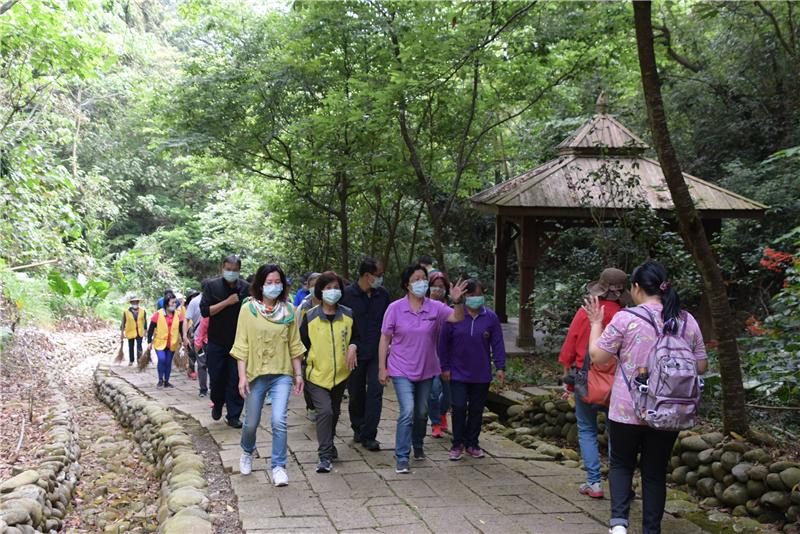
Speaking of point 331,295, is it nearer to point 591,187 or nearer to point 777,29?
point 591,187

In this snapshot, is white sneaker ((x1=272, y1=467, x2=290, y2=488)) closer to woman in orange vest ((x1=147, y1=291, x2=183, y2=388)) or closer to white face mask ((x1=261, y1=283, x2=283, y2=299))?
white face mask ((x1=261, y1=283, x2=283, y2=299))

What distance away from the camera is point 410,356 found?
5.82 m

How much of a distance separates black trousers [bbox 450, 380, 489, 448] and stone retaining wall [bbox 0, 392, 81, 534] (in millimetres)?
3376

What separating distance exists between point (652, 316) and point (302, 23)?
9.38 meters

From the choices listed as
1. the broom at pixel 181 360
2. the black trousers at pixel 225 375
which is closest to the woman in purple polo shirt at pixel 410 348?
the black trousers at pixel 225 375

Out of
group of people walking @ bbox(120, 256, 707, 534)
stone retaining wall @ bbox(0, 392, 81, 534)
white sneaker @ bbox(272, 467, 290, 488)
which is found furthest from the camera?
white sneaker @ bbox(272, 467, 290, 488)

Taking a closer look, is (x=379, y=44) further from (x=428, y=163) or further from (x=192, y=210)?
(x=192, y=210)

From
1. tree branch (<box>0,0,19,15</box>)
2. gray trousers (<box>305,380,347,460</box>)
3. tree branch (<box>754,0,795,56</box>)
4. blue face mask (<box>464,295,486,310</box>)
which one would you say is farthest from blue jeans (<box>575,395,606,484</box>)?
tree branch (<box>754,0,795,56</box>)

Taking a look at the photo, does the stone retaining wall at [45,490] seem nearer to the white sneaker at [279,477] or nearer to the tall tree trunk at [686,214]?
the white sneaker at [279,477]

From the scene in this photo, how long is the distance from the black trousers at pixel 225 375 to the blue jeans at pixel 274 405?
6.33ft

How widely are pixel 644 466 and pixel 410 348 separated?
7.45 feet

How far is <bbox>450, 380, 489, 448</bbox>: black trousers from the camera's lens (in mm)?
6145

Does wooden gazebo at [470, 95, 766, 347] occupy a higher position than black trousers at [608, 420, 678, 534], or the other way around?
wooden gazebo at [470, 95, 766, 347]

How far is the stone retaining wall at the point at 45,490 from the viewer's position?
521 cm
